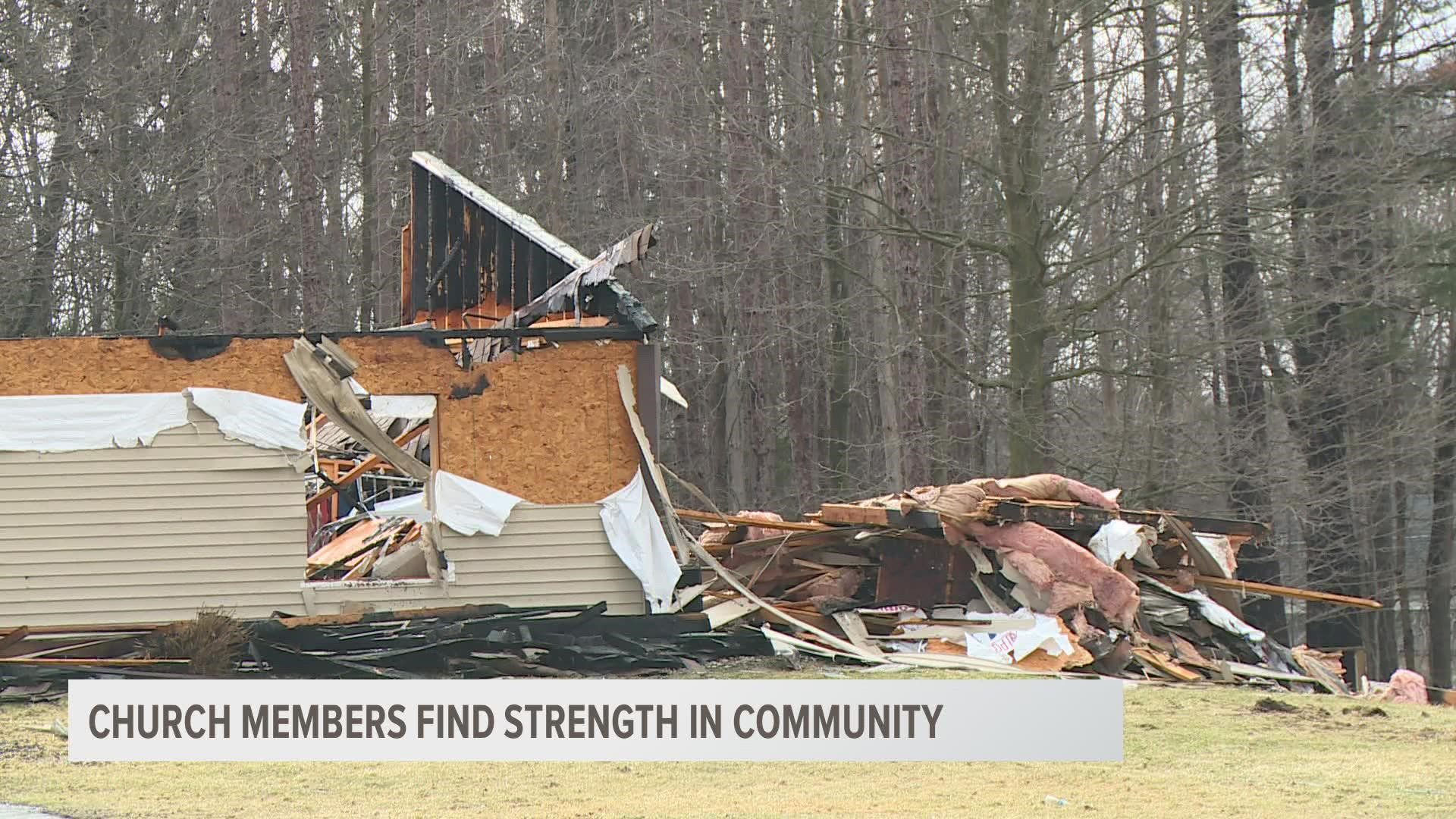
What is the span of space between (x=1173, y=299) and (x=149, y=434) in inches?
596

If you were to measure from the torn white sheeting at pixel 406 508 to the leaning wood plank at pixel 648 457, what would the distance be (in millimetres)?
2134

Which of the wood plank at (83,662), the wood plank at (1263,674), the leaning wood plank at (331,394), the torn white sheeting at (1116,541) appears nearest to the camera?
the wood plank at (83,662)

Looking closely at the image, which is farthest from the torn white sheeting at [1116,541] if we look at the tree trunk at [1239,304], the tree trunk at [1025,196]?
the tree trunk at [1025,196]

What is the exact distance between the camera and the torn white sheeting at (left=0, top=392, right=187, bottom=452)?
1305 cm

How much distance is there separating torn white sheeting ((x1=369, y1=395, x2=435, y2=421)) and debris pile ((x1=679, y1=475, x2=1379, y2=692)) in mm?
3123

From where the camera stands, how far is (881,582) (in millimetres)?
14906

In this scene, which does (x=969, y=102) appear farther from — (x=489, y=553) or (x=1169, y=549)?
(x=489, y=553)

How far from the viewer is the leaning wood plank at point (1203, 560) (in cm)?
1545

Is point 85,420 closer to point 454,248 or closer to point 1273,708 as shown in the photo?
point 454,248

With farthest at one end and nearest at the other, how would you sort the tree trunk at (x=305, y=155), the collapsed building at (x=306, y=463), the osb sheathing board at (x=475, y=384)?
the tree trunk at (x=305, y=155) → the osb sheathing board at (x=475, y=384) → the collapsed building at (x=306, y=463)

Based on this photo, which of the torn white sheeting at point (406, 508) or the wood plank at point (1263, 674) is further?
the torn white sheeting at point (406, 508)

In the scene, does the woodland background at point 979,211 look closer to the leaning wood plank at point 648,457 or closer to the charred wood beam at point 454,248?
the charred wood beam at point 454,248

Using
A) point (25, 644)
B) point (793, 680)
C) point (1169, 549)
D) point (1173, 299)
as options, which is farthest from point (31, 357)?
point (1173, 299)

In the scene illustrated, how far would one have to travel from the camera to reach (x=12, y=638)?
40.5ft
